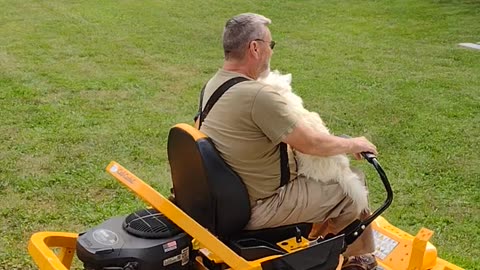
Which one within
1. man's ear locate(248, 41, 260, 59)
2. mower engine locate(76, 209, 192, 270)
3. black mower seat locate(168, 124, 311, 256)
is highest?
man's ear locate(248, 41, 260, 59)

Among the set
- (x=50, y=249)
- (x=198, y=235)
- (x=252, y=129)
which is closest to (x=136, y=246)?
(x=198, y=235)

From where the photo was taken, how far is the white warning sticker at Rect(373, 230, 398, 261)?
351 cm

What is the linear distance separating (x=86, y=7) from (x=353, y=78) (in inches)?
281

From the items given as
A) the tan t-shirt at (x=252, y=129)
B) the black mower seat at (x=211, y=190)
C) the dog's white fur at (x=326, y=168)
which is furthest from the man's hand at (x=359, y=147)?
the black mower seat at (x=211, y=190)

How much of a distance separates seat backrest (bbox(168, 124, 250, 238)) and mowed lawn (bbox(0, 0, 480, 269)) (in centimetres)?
133

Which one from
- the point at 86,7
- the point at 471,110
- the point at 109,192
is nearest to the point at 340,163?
the point at 109,192

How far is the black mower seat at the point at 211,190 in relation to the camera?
9.27 ft

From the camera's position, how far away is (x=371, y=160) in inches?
115

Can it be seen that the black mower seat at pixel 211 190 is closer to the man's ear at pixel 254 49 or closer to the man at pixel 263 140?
the man at pixel 263 140

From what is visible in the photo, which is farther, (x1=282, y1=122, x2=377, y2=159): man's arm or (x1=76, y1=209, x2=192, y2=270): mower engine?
(x1=282, y1=122, x2=377, y2=159): man's arm

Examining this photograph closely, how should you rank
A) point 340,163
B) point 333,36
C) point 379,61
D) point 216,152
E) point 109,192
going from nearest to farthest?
point 216,152 < point 340,163 < point 109,192 < point 379,61 < point 333,36

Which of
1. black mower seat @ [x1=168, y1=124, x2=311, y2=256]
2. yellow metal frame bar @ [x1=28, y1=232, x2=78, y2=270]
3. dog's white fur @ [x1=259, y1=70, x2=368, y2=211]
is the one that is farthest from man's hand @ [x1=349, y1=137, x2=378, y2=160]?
yellow metal frame bar @ [x1=28, y1=232, x2=78, y2=270]

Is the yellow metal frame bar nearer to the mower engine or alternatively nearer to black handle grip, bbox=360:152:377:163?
the mower engine

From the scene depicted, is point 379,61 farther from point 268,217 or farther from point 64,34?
point 268,217
